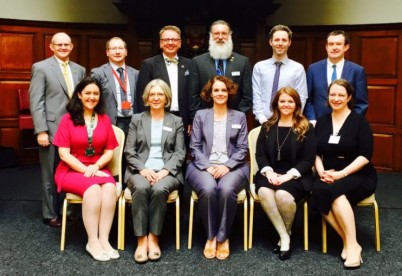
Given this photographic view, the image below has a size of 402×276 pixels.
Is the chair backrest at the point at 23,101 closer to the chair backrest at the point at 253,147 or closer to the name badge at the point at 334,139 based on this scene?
the chair backrest at the point at 253,147

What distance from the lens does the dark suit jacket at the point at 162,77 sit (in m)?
4.00

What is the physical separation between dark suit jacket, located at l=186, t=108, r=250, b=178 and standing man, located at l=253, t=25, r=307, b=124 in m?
0.29

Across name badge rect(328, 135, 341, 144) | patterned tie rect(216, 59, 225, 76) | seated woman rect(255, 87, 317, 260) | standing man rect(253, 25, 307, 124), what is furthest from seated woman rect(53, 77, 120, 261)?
name badge rect(328, 135, 341, 144)

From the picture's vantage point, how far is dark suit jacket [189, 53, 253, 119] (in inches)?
157

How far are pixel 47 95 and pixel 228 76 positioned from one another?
1528 millimetres

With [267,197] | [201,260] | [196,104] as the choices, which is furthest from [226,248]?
[196,104]

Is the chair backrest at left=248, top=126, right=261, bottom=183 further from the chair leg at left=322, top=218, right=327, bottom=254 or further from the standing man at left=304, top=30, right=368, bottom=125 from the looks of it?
the chair leg at left=322, top=218, right=327, bottom=254

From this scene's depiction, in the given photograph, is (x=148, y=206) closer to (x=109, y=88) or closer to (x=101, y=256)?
(x=101, y=256)

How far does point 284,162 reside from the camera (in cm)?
358

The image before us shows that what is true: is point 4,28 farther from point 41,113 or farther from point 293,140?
point 293,140

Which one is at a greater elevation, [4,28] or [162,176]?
[4,28]

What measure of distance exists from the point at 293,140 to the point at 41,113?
205 centimetres

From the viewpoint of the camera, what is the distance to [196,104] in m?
3.98

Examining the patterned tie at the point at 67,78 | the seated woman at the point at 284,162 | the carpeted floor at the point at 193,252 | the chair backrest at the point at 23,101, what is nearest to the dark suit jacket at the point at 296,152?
the seated woman at the point at 284,162
